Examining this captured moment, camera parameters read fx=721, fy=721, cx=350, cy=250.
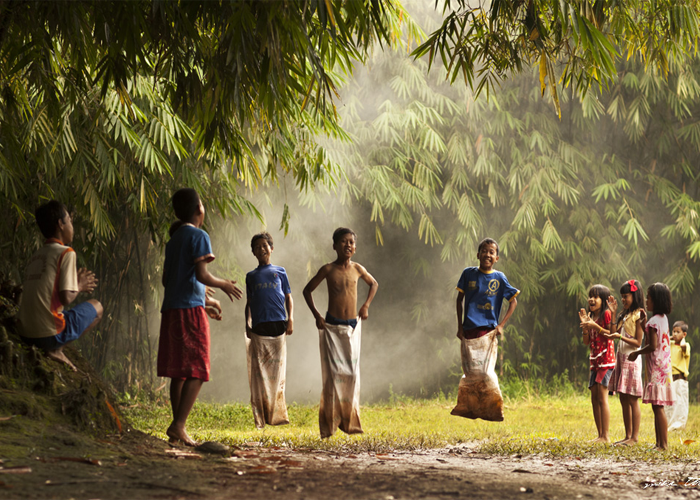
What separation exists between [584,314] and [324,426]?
216cm

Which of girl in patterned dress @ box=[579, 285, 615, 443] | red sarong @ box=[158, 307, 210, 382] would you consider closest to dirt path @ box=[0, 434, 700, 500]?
red sarong @ box=[158, 307, 210, 382]

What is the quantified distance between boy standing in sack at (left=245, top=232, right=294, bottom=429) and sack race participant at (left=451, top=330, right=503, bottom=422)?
1.34m

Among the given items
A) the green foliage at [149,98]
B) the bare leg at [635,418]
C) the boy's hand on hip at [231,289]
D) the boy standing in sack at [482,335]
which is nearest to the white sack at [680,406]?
the bare leg at [635,418]

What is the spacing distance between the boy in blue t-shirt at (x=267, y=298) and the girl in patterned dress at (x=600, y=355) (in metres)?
2.27

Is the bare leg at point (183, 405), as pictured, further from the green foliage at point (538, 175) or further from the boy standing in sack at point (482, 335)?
the green foliage at point (538, 175)

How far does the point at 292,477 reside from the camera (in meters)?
3.08

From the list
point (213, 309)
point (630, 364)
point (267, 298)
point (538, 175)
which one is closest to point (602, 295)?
point (630, 364)

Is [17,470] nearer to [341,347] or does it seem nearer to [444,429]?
[341,347]

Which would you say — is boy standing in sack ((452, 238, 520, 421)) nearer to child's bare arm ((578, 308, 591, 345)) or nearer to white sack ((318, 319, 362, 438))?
child's bare arm ((578, 308, 591, 345))

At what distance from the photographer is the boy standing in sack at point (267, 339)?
5.45m

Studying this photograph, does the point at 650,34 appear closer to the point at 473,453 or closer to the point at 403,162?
the point at 473,453

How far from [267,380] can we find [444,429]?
7.15 ft

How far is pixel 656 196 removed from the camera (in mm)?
10406

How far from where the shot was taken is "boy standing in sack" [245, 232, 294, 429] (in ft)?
17.9
